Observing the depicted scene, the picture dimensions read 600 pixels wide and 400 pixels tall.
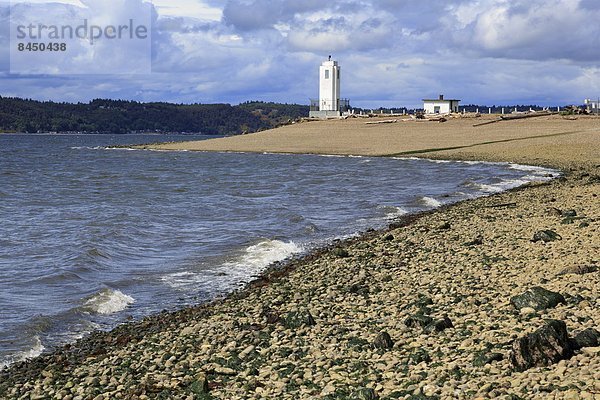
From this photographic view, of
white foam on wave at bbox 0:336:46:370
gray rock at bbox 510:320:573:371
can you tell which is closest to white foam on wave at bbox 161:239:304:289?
white foam on wave at bbox 0:336:46:370

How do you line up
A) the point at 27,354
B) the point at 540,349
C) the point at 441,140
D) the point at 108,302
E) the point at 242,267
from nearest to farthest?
the point at 540,349 → the point at 27,354 → the point at 108,302 → the point at 242,267 → the point at 441,140

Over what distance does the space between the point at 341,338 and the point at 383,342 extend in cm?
76

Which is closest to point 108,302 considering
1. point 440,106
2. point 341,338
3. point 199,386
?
point 341,338

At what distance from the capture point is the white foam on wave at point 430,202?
2751cm

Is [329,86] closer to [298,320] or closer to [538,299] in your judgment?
[298,320]

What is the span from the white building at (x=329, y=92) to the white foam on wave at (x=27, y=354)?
94.6 m

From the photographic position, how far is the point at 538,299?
9727 mm

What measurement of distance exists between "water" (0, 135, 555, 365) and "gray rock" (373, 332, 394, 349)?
5041mm

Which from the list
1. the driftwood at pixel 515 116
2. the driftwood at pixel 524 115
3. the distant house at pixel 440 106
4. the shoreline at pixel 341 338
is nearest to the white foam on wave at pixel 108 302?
the shoreline at pixel 341 338

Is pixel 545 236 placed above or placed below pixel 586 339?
above

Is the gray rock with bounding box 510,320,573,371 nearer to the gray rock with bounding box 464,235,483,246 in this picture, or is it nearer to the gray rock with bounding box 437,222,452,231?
the gray rock with bounding box 464,235,483,246

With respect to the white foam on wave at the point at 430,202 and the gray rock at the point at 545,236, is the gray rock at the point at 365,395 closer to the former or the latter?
the gray rock at the point at 545,236

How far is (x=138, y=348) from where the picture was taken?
1034 centimetres

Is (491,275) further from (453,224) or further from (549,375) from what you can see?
(453,224)
